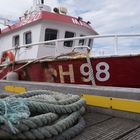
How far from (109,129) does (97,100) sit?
71 centimetres

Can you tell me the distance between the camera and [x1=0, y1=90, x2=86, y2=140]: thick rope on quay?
1857 millimetres

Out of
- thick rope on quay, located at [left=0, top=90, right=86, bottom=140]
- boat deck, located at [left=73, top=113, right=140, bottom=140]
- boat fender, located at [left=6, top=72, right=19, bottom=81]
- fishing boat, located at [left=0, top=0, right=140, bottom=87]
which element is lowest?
boat deck, located at [left=73, top=113, right=140, bottom=140]

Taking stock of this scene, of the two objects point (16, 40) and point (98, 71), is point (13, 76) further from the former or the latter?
point (16, 40)

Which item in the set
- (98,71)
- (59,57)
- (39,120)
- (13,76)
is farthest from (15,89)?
(39,120)

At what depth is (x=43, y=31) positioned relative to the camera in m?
8.38

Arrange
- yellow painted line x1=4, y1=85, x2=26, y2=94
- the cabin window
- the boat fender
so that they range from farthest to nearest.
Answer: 1. the cabin window
2. the boat fender
3. yellow painted line x1=4, y1=85, x2=26, y2=94

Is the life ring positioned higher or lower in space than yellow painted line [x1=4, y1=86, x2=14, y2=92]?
higher

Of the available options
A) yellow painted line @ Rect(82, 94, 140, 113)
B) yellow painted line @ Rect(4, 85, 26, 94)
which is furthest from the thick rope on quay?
yellow painted line @ Rect(4, 85, 26, 94)

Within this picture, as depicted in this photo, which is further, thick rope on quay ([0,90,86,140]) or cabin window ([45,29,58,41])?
cabin window ([45,29,58,41])

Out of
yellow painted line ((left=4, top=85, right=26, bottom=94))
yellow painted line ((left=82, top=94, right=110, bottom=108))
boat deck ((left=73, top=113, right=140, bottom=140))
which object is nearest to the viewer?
boat deck ((left=73, top=113, right=140, bottom=140))

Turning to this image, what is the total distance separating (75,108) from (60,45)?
624cm

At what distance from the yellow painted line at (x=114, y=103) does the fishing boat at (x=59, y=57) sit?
82 centimetres

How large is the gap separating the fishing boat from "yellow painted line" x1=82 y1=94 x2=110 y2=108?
78 centimetres

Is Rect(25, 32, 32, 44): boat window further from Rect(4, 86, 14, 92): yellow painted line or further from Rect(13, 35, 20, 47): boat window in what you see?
Rect(4, 86, 14, 92): yellow painted line
